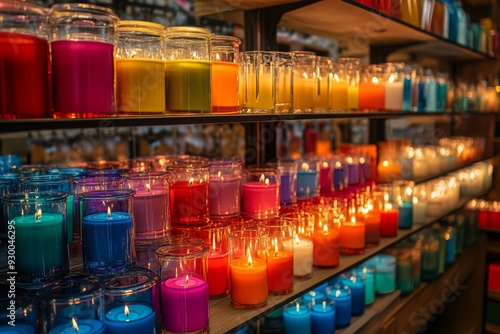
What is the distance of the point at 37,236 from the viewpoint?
1.09m

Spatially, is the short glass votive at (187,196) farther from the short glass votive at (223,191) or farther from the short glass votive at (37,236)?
the short glass votive at (37,236)

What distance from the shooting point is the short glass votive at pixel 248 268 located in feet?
4.78

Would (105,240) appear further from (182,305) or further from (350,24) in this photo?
(350,24)

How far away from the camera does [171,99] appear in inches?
52.6

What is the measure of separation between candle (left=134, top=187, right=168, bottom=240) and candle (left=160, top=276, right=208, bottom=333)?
16cm

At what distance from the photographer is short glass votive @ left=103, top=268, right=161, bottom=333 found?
3.57ft

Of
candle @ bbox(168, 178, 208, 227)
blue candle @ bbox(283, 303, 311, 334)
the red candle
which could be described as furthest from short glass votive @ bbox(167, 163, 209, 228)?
the red candle

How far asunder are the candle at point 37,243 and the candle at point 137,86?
0.34 meters

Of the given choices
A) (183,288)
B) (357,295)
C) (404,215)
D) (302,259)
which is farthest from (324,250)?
(404,215)

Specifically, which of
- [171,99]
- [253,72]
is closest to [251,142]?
[253,72]

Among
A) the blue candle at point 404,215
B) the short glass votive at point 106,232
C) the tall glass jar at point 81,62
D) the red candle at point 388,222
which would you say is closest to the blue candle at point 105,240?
the short glass votive at point 106,232

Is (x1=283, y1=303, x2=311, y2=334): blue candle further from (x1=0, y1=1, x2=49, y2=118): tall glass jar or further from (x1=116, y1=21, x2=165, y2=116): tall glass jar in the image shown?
(x1=0, y1=1, x2=49, y2=118): tall glass jar

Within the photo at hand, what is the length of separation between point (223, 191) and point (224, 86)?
1.25 ft

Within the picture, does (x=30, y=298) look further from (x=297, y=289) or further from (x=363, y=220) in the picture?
(x=363, y=220)
